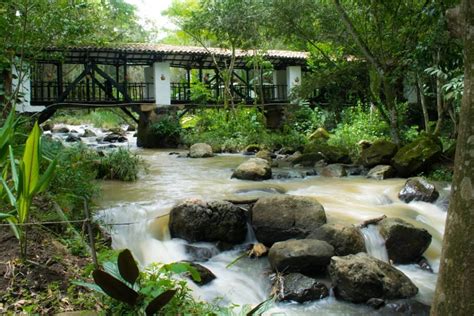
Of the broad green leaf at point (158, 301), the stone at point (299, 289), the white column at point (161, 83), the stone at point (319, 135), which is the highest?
the white column at point (161, 83)

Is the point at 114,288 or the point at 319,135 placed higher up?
the point at 319,135

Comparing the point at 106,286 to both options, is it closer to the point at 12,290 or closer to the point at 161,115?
the point at 12,290

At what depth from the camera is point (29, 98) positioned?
16.0 meters

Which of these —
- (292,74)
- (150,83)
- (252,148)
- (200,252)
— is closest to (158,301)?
(200,252)

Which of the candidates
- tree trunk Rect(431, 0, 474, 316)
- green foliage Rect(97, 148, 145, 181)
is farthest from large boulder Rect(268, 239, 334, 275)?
green foliage Rect(97, 148, 145, 181)

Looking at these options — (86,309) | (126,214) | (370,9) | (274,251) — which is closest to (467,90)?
(86,309)

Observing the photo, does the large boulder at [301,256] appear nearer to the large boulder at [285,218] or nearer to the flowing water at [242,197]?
the flowing water at [242,197]

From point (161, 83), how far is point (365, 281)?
593 inches

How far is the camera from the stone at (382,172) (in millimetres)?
9855

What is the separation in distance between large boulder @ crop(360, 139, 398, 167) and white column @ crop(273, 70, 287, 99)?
1105 cm

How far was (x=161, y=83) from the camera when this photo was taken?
18484mm

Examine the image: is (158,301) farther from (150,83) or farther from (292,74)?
(292,74)

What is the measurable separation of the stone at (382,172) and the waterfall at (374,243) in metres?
3.80

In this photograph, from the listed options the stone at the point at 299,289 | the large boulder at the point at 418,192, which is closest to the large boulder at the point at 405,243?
the stone at the point at 299,289
